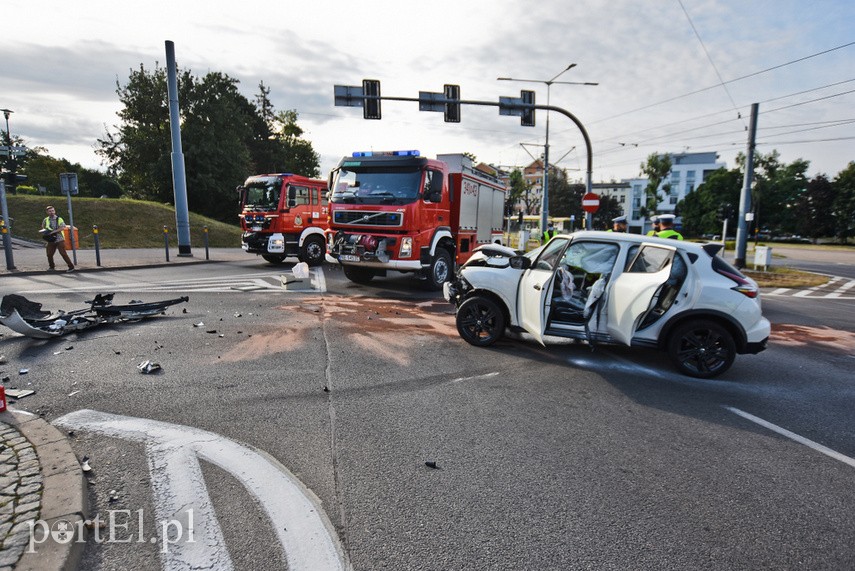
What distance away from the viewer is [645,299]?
213 inches

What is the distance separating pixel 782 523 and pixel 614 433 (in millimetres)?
1302

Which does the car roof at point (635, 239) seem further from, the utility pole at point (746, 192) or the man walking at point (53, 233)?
the utility pole at point (746, 192)

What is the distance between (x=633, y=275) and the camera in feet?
18.4

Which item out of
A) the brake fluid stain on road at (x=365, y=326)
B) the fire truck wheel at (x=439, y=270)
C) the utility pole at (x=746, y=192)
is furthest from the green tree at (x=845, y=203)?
the brake fluid stain on road at (x=365, y=326)

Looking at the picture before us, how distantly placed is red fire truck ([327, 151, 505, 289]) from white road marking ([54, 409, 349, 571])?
279 inches

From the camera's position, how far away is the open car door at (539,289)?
579cm

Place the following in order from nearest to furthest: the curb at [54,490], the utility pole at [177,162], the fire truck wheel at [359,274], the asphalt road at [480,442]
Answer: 1. the curb at [54,490]
2. the asphalt road at [480,442]
3. the fire truck wheel at [359,274]
4. the utility pole at [177,162]

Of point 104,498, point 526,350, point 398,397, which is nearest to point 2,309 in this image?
point 104,498

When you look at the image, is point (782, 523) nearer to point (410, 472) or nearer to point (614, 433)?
point (614, 433)

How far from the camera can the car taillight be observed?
5.35 m

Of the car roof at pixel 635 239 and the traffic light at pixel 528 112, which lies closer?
the car roof at pixel 635 239

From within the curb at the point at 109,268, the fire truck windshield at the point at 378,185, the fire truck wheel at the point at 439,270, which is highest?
the fire truck windshield at the point at 378,185

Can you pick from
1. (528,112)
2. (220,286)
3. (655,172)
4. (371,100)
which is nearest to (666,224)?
(220,286)

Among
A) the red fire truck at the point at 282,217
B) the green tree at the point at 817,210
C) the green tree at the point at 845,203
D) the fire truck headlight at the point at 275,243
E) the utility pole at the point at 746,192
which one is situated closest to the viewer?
the fire truck headlight at the point at 275,243
